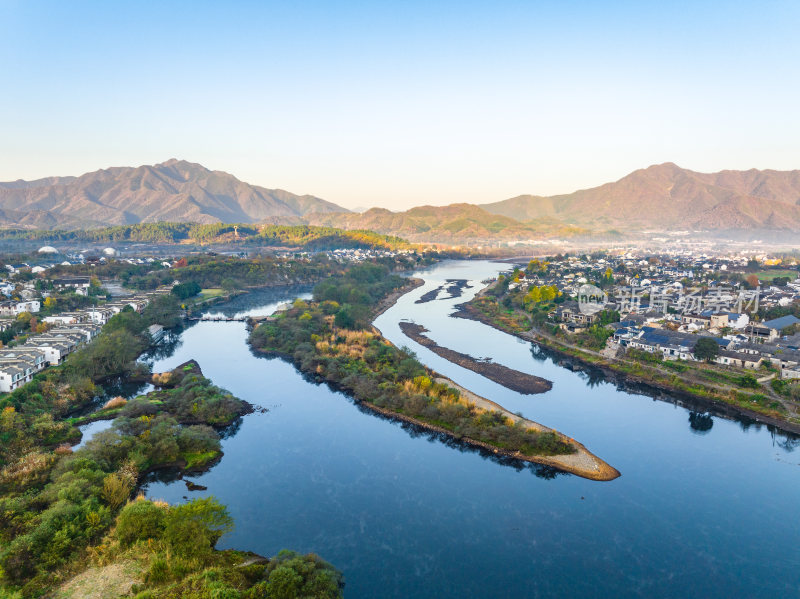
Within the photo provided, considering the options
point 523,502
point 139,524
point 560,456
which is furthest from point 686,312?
point 139,524

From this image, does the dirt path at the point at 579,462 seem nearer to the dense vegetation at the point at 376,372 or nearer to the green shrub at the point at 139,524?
the dense vegetation at the point at 376,372

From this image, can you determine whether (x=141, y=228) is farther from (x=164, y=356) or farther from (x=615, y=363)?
(x=615, y=363)

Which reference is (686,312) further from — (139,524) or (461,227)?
(461,227)

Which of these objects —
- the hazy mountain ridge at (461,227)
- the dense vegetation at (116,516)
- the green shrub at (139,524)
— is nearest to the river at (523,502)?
the dense vegetation at (116,516)

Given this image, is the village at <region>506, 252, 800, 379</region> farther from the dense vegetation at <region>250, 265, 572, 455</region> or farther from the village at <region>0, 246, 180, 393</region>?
the village at <region>0, 246, 180, 393</region>

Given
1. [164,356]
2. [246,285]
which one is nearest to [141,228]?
[246,285]

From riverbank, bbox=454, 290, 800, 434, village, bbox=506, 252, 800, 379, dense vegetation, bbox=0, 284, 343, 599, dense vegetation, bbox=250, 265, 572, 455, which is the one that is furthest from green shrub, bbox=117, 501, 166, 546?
village, bbox=506, 252, 800, 379

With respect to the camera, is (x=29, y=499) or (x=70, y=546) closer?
(x=70, y=546)
